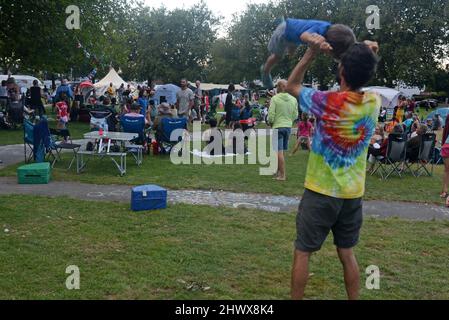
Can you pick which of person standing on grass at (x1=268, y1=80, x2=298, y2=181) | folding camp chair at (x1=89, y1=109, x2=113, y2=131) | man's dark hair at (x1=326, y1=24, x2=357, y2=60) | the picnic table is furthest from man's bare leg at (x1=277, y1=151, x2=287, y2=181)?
man's dark hair at (x1=326, y1=24, x2=357, y2=60)

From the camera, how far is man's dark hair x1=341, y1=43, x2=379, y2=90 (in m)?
2.90

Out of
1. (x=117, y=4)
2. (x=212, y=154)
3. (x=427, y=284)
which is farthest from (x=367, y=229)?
(x=117, y=4)

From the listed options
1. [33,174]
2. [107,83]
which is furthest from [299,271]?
[107,83]

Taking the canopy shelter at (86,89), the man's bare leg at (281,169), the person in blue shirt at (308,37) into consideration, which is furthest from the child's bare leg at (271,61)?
the canopy shelter at (86,89)

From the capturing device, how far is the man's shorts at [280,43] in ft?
10.7

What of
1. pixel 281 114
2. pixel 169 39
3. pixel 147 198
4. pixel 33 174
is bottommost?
pixel 147 198

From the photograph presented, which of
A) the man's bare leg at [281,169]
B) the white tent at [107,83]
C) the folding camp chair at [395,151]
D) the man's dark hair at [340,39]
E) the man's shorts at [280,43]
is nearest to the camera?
the man's dark hair at [340,39]

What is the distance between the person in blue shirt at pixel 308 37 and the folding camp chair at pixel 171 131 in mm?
7912

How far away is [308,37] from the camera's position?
3002mm

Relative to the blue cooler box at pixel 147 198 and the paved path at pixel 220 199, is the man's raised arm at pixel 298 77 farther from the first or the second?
the paved path at pixel 220 199

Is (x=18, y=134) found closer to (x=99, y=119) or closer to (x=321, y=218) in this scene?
(x=99, y=119)

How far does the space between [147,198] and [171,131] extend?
5115 mm

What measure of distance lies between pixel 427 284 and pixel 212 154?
26.2 ft

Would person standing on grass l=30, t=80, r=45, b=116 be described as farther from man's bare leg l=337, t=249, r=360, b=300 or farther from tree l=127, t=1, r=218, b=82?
tree l=127, t=1, r=218, b=82
